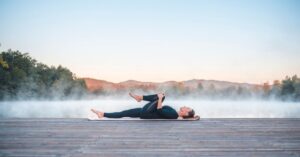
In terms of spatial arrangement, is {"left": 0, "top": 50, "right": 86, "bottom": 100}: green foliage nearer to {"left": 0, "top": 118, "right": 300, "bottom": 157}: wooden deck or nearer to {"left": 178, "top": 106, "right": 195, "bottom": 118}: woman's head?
{"left": 178, "top": 106, "right": 195, "bottom": 118}: woman's head

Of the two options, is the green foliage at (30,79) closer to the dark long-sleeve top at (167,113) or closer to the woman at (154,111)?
the woman at (154,111)

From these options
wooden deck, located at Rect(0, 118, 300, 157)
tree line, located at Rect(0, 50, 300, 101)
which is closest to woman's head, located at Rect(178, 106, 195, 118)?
wooden deck, located at Rect(0, 118, 300, 157)

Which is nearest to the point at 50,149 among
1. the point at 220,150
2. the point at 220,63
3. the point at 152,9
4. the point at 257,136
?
the point at 220,150

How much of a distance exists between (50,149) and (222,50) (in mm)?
37312

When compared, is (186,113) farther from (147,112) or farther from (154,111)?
(147,112)

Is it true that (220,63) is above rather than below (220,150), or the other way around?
above

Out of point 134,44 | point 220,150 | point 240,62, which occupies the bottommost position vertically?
point 220,150

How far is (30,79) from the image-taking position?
39312 mm

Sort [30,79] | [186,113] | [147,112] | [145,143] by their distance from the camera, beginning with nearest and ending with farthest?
1. [145,143]
2. [147,112]
3. [186,113]
4. [30,79]

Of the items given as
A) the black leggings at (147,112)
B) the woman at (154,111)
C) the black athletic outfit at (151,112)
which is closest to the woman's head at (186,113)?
the woman at (154,111)

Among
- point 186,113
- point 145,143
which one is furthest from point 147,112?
point 145,143

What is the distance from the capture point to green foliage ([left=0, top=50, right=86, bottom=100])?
118 feet

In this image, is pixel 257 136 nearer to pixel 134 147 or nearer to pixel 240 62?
pixel 134 147

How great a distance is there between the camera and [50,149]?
8.91ft
